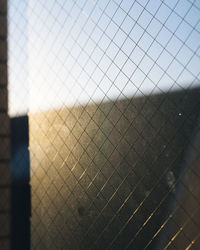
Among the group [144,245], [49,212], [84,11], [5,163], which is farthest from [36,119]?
[144,245]

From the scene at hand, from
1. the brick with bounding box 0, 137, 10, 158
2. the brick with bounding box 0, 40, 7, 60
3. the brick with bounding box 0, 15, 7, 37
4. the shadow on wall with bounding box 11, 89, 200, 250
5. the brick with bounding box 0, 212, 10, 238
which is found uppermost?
the brick with bounding box 0, 15, 7, 37

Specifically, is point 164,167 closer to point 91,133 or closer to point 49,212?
point 91,133

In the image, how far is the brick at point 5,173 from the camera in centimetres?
493

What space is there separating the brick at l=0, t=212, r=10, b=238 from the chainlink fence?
0.47 metres

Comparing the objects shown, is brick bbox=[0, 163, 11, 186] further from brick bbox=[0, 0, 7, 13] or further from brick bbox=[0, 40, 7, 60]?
brick bbox=[0, 0, 7, 13]

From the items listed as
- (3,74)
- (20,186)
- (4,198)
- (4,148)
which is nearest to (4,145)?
(4,148)

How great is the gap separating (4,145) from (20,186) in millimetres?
813

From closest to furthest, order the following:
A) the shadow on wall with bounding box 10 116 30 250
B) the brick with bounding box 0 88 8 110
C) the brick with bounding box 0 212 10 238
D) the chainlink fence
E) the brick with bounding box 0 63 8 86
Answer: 1. the chainlink fence
2. the shadow on wall with bounding box 10 116 30 250
3. the brick with bounding box 0 212 10 238
4. the brick with bounding box 0 88 8 110
5. the brick with bounding box 0 63 8 86

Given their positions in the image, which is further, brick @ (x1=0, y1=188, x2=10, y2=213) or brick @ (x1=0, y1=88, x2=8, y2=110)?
brick @ (x1=0, y1=88, x2=8, y2=110)

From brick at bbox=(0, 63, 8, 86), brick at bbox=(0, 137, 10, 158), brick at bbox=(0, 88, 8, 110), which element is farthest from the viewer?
brick at bbox=(0, 63, 8, 86)

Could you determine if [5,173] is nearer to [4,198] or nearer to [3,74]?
[4,198]

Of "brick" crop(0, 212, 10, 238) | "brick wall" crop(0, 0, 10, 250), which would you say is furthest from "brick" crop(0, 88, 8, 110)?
"brick" crop(0, 212, 10, 238)

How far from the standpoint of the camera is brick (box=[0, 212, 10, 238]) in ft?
15.9

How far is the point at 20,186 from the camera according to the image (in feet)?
15.9
